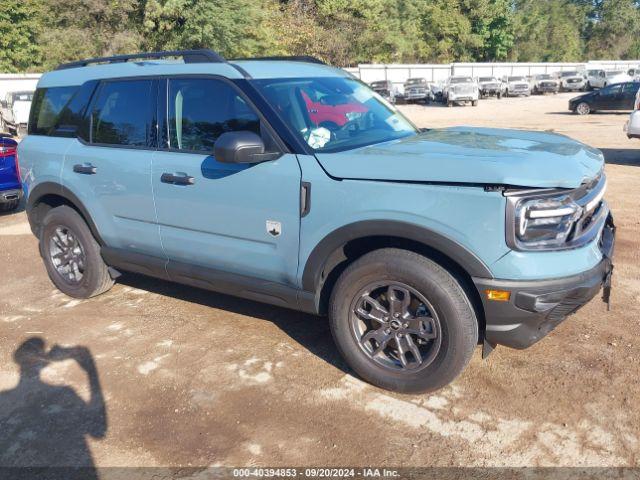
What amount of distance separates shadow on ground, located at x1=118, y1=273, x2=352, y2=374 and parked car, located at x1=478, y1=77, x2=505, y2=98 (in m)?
36.3

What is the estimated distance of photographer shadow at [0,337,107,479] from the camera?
9.56ft

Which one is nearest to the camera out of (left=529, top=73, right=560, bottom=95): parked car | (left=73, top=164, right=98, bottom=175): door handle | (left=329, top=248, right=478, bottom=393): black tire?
(left=329, top=248, right=478, bottom=393): black tire

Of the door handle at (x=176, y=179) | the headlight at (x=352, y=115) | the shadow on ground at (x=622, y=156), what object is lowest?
the shadow on ground at (x=622, y=156)

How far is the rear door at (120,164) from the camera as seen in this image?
4164 mm

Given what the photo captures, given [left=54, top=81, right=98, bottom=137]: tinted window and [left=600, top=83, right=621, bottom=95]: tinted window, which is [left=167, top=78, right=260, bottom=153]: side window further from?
[left=600, top=83, right=621, bottom=95]: tinted window

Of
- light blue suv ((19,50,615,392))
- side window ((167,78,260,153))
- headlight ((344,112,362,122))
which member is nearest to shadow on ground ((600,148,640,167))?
light blue suv ((19,50,615,392))

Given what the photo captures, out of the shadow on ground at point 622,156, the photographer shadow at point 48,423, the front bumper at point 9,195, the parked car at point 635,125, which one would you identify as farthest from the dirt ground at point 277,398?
the shadow on ground at point 622,156

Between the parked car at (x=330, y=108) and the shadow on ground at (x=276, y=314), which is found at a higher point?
the parked car at (x=330, y=108)

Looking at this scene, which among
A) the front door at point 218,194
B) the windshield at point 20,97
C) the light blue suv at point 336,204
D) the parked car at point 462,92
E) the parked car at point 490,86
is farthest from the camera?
the parked car at point 490,86

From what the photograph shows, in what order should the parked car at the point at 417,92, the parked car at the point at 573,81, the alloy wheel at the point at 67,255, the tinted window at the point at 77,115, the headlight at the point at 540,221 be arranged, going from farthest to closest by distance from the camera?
the parked car at the point at 573,81
the parked car at the point at 417,92
the alloy wheel at the point at 67,255
the tinted window at the point at 77,115
the headlight at the point at 540,221

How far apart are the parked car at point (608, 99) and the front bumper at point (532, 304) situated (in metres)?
24.9

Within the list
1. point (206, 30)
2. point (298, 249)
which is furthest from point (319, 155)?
point (206, 30)

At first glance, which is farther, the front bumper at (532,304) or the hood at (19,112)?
the hood at (19,112)

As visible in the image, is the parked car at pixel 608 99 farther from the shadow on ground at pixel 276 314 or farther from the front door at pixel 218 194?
the front door at pixel 218 194
